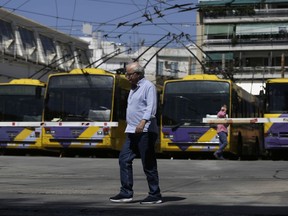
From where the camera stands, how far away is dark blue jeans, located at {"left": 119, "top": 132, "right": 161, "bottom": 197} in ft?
26.1

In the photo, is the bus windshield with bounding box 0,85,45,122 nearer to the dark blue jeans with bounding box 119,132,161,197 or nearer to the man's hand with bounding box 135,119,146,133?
the dark blue jeans with bounding box 119,132,161,197

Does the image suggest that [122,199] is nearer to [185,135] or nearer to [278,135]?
[185,135]

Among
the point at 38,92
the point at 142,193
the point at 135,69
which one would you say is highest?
the point at 135,69

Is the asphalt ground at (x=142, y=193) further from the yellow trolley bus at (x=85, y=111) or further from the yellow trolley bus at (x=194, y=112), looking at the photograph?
the yellow trolley bus at (x=194, y=112)

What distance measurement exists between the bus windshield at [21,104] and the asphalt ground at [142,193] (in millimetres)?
9998

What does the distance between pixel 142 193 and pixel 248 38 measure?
6202 centimetres

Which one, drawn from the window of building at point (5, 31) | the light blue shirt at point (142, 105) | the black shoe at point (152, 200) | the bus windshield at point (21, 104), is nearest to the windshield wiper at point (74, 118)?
the bus windshield at point (21, 104)

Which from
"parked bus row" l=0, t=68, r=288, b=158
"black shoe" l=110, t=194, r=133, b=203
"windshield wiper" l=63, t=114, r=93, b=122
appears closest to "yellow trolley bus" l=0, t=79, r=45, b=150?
"parked bus row" l=0, t=68, r=288, b=158

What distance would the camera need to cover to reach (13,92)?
24188 millimetres

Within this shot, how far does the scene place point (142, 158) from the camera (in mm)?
7984

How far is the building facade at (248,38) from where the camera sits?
221 feet

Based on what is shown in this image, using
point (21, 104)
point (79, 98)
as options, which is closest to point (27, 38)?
point (21, 104)

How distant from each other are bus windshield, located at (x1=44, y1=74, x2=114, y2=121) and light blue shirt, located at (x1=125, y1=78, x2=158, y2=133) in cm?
1359

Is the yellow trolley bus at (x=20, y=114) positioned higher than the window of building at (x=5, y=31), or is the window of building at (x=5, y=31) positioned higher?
the window of building at (x=5, y=31)
